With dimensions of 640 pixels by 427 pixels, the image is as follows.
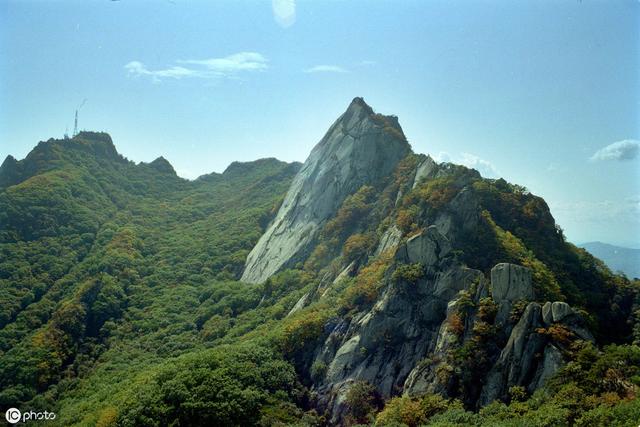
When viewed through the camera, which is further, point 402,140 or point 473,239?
point 402,140

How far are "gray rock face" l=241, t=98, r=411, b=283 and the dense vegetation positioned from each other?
13.1 ft

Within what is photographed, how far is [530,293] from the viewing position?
1271 inches

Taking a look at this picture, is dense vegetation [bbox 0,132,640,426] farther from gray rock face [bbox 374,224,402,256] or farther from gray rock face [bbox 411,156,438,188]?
gray rock face [bbox 411,156,438,188]

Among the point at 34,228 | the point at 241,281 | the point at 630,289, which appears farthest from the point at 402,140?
the point at 34,228

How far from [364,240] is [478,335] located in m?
25.2

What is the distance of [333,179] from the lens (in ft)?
257

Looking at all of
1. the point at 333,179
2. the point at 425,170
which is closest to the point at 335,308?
the point at 425,170

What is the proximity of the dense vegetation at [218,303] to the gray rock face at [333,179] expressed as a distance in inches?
157

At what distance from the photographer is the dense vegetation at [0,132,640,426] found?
31.3 m

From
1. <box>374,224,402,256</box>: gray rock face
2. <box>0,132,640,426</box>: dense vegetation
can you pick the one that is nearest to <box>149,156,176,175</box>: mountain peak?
<box>0,132,640,426</box>: dense vegetation

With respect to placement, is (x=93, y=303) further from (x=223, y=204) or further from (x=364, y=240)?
(x=223, y=204)

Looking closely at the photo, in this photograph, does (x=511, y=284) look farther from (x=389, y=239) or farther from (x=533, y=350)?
(x=389, y=239)

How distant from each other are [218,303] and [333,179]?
Answer: 27345 mm

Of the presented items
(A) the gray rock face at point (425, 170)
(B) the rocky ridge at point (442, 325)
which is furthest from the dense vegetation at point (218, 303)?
(A) the gray rock face at point (425, 170)
